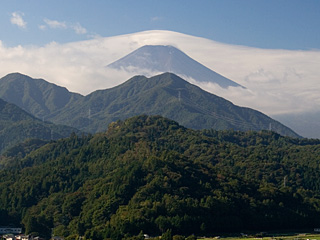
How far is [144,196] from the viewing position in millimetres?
108812

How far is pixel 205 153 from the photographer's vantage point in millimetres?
173000

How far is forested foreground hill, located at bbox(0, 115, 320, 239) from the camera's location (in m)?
99.9

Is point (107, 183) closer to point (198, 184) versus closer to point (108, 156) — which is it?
point (198, 184)

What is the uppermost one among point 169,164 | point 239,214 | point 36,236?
point 169,164

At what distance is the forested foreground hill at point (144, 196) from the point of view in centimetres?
9988

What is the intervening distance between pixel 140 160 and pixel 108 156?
68.8 feet

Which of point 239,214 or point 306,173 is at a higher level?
point 306,173

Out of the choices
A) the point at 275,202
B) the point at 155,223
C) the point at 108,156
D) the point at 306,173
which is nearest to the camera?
the point at 155,223

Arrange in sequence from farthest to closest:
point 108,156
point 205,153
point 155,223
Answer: point 205,153 → point 108,156 → point 155,223

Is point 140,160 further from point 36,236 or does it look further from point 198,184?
point 36,236

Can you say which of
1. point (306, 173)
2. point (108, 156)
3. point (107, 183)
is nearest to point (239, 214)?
point (107, 183)

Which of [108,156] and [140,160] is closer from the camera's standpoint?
[140,160]

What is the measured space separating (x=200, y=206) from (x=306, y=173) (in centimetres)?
6500

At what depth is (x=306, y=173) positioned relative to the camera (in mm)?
160875
